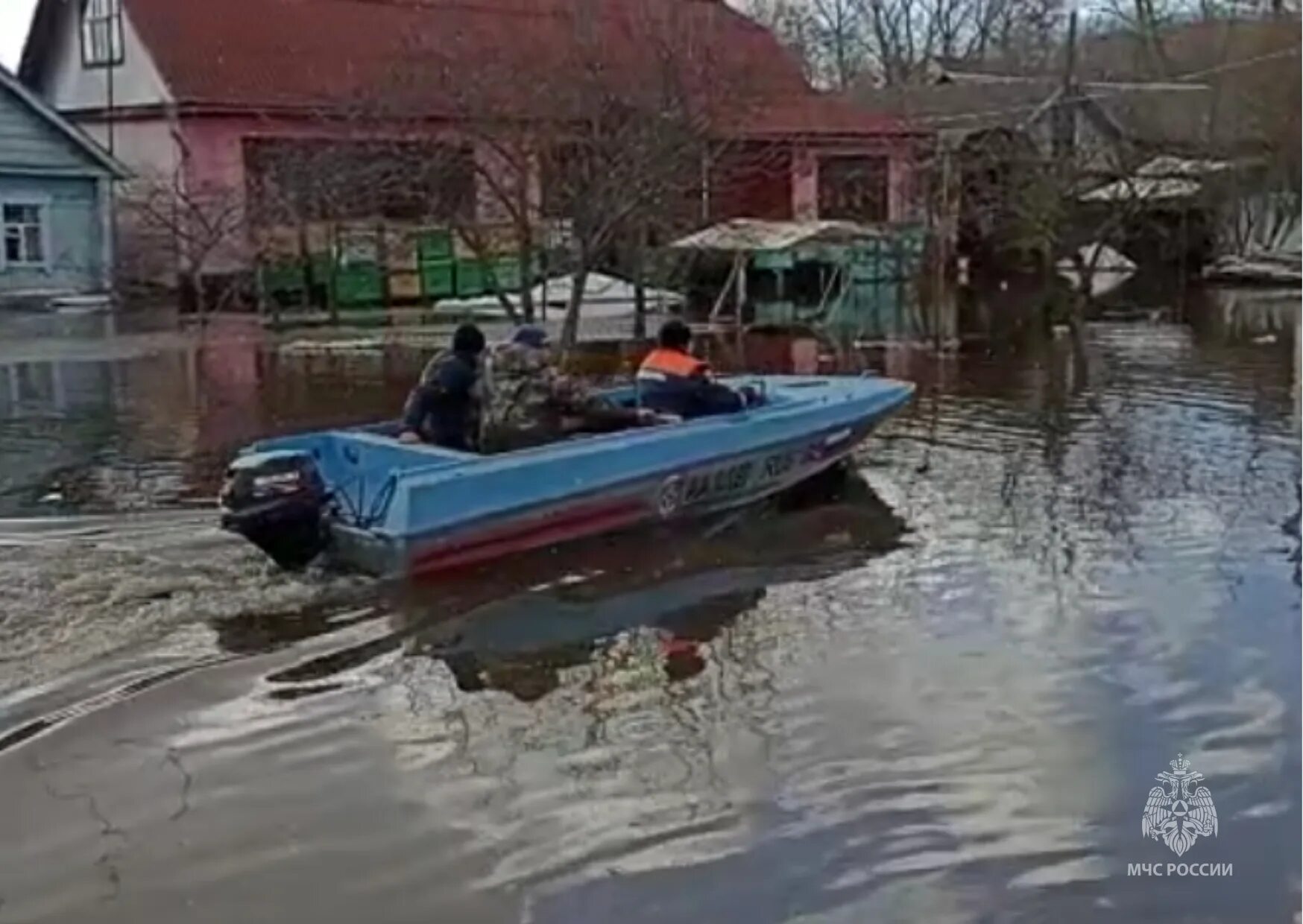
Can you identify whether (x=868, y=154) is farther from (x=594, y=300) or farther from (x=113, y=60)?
(x=113, y=60)

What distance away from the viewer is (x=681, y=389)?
12500 millimetres

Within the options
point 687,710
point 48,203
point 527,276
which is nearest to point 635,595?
point 687,710

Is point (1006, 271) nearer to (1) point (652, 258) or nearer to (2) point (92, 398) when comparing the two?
(1) point (652, 258)

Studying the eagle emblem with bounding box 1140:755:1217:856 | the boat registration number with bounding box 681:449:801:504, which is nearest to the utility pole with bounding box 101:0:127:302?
the boat registration number with bounding box 681:449:801:504

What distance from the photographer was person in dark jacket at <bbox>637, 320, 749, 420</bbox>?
1248 cm

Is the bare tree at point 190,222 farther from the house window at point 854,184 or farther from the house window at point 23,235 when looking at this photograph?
the house window at point 854,184

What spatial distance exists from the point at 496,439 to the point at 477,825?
4.79 meters

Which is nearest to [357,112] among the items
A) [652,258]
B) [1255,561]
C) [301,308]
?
[301,308]

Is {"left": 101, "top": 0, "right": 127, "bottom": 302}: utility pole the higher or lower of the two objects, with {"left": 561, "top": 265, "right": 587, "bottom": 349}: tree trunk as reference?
higher

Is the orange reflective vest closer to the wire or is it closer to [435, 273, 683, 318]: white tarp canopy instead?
[435, 273, 683, 318]: white tarp canopy

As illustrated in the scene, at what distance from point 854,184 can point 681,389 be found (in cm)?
2694

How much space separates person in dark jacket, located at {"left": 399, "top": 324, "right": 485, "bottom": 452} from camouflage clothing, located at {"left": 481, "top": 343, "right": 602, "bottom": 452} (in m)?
0.08

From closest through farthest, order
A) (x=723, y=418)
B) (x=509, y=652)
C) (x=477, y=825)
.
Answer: (x=477, y=825) < (x=509, y=652) < (x=723, y=418)

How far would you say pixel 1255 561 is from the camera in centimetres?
1080
